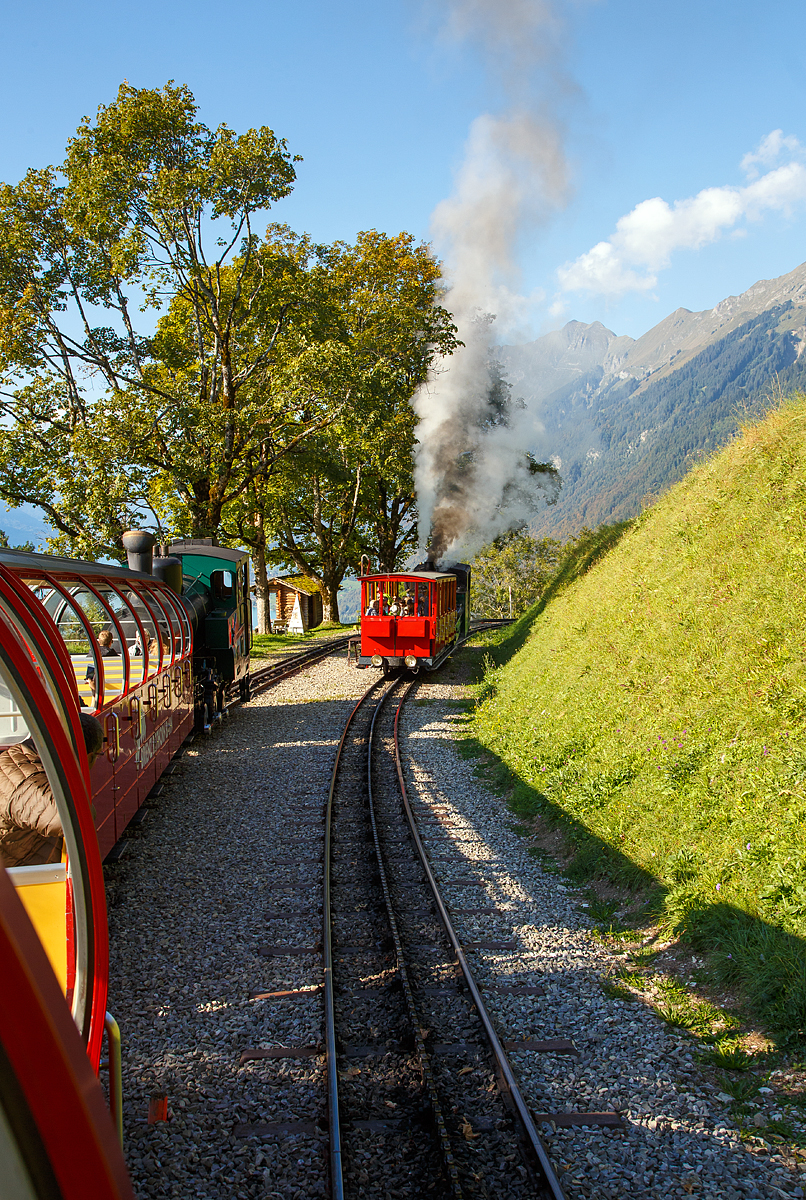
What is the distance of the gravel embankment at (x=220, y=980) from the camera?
404 cm

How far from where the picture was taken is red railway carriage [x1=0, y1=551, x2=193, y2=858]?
629cm

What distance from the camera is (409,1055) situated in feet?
15.9

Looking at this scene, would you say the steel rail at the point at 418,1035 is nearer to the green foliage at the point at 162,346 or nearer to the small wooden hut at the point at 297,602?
the green foliage at the point at 162,346

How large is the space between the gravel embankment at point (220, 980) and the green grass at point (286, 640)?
14.1 m

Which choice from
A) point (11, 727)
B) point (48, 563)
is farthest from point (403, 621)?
point (11, 727)

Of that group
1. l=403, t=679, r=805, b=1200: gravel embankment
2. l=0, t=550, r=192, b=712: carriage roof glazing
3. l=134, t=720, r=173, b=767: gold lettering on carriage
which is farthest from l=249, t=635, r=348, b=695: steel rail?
l=403, t=679, r=805, b=1200: gravel embankment

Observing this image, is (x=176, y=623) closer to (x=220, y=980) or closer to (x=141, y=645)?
(x=141, y=645)

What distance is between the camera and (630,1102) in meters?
4.41

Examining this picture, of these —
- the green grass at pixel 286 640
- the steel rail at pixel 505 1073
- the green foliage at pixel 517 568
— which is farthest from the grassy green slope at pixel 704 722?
the green foliage at pixel 517 568

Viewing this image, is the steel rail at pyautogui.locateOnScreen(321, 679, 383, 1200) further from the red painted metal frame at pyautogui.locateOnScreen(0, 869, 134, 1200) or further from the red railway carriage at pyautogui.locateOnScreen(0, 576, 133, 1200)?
the red painted metal frame at pyautogui.locateOnScreen(0, 869, 134, 1200)

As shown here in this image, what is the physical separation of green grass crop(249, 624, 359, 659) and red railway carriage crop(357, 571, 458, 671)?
224 inches

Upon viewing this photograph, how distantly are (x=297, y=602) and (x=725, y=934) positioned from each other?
3162 cm

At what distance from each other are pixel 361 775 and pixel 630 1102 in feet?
23.5

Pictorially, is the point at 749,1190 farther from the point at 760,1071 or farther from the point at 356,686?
the point at 356,686
